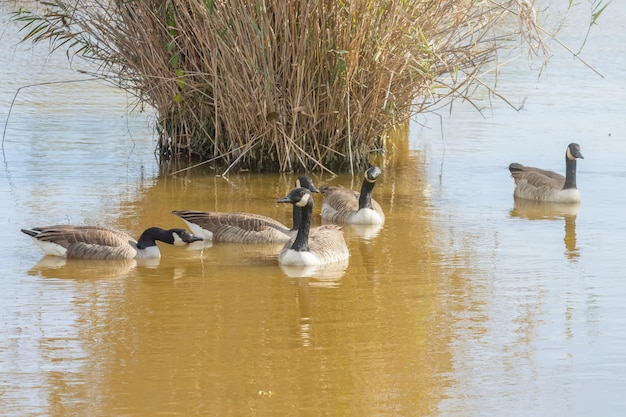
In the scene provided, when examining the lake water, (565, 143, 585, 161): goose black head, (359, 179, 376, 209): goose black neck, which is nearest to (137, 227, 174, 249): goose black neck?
the lake water

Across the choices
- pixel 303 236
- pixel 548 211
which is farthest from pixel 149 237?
pixel 548 211

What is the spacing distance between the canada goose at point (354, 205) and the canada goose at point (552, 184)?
1.99 meters

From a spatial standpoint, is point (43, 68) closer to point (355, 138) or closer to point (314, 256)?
point (355, 138)

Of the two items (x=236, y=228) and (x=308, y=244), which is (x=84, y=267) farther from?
(x=308, y=244)

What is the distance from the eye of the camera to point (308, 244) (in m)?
10.6

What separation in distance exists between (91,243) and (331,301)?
8.46 feet

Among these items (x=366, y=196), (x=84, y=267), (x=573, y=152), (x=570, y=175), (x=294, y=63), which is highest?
(x=294, y=63)

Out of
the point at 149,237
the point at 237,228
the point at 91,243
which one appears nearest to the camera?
the point at 91,243

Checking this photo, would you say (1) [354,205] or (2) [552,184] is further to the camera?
(2) [552,184]

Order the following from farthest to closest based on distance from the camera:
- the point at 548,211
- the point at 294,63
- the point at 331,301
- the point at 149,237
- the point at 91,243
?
the point at 294,63
the point at 548,211
the point at 149,237
the point at 91,243
the point at 331,301

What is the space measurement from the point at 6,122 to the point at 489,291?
9308mm

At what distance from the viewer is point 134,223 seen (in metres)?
12.1

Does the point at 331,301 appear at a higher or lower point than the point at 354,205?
lower

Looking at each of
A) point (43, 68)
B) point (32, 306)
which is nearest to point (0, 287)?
point (32, 306)
